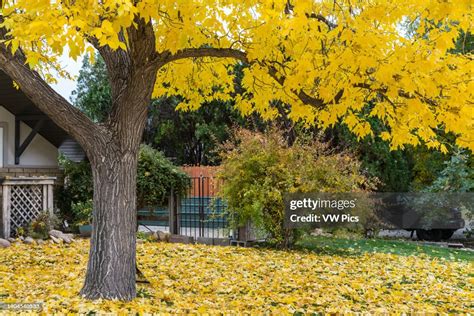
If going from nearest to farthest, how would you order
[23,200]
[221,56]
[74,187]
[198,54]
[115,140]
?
[115,140]
[198,54]
[221,56]
[23,200]
[74,187]

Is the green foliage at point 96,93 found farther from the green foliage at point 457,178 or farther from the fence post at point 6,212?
the green foliage at point 457,178

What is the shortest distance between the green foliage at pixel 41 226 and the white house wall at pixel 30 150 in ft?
8.97

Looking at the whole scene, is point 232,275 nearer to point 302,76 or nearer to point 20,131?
point 302,76

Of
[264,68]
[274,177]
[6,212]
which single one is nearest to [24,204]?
[6,212]

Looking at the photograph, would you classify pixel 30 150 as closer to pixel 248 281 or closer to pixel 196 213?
pixel 196 213

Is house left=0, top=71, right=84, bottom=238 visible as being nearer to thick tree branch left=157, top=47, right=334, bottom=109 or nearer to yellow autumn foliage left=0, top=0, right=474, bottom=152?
yellow autumn foliage left=0, top=0, right=474, bottom=152

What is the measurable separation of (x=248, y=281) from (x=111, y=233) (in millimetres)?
2273

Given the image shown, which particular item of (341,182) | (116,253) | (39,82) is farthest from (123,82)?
(341,182)

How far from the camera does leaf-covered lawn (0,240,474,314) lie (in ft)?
18.6

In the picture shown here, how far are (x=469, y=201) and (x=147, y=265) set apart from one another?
9869 millimetres

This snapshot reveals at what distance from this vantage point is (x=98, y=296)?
549 centimetres

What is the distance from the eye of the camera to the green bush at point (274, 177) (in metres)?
9.89

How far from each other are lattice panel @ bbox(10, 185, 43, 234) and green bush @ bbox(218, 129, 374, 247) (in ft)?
13.5

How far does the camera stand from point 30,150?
13.4 m
